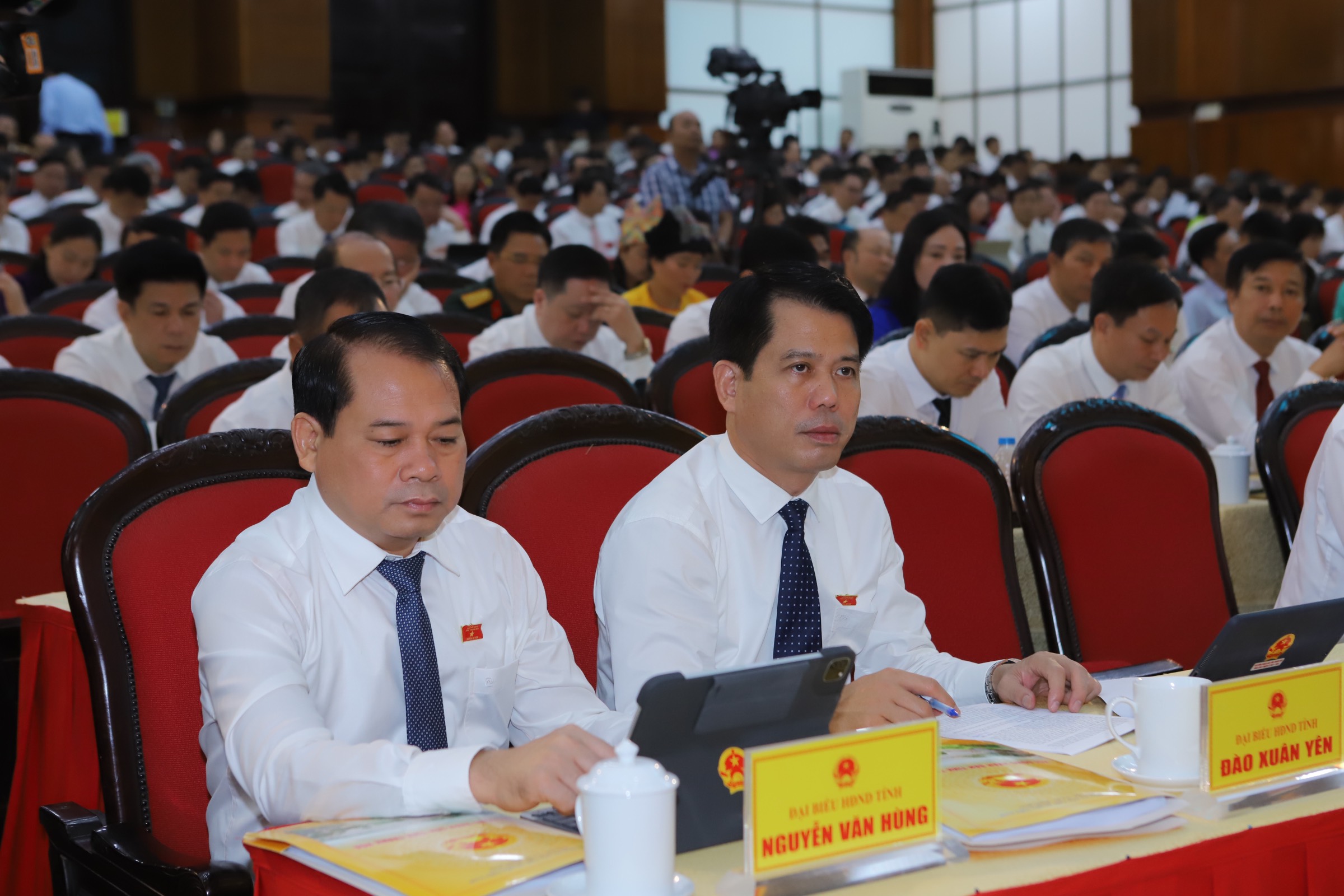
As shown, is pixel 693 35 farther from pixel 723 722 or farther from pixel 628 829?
pixel 628 829

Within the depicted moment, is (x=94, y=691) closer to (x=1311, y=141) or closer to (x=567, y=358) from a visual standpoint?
(x=567, y=358)

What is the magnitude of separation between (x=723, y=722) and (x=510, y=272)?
4.27 m

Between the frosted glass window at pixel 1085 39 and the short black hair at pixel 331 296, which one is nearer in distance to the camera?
the short black hair at pixel 331 296

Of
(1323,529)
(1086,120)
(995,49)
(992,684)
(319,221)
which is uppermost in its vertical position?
(995,49)

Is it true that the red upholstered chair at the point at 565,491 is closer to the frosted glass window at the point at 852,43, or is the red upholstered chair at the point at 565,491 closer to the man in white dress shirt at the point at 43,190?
the man in white dress shirt at the point at 43,190

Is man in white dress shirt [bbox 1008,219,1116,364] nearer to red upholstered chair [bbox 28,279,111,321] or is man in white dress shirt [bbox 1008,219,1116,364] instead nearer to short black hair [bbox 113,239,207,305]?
short black hair [bbox 113,239,207,305]

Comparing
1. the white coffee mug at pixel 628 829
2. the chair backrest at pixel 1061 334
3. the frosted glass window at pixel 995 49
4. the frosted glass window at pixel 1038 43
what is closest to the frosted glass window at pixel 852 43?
the frosted glass window at pixel 995 49

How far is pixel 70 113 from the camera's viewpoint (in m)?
12.3

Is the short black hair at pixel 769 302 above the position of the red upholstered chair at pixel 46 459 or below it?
above

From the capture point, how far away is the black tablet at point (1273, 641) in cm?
140

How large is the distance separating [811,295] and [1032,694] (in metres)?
0.54

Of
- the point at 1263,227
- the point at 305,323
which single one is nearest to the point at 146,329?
the point at 305,323

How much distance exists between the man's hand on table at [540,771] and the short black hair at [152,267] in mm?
2835

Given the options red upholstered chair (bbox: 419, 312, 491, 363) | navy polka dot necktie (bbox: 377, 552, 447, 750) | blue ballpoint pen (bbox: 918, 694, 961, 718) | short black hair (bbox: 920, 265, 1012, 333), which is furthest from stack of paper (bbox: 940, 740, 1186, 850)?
red upholstered chair (bbox: 419, 312, 491, 363)
